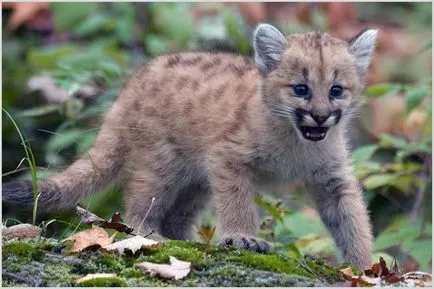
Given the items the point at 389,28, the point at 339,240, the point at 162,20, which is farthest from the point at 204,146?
the point at 389,28

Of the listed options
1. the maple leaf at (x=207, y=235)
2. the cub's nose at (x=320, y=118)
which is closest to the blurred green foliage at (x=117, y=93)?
the maple leaf at (x=207, y=235)

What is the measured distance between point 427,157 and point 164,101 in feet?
10.7

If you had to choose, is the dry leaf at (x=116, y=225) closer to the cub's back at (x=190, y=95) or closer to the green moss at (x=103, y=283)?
the green moss at (x=103, y=283)

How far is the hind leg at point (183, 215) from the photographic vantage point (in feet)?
28.8

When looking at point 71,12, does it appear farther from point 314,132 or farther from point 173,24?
point 314,132

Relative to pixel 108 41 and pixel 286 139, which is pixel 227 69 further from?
pixel 108 41

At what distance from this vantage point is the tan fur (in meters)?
7.74

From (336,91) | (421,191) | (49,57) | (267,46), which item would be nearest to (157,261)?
(336,91)

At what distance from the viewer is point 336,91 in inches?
302

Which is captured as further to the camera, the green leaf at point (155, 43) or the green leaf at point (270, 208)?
the green leaf at point (155, 43)

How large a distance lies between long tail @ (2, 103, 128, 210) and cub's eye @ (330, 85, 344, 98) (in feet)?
6.32

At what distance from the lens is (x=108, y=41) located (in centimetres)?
1403

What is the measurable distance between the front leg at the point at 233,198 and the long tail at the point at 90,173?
99 cm

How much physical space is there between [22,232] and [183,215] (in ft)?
7.27
